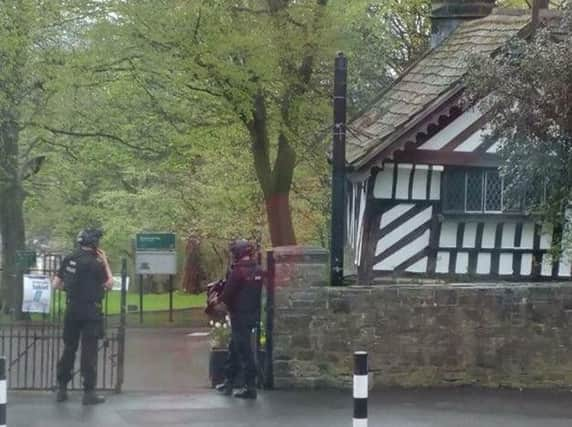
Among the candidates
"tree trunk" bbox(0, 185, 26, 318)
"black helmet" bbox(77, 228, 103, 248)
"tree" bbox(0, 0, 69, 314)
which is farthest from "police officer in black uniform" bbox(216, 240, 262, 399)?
"tree trunk" bbox(0, 185, 26, 318)

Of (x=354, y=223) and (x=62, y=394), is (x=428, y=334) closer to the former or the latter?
(x=62, y=394)

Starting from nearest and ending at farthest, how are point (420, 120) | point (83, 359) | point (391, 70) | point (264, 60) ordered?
point (83, 359) → point (420, 120) → point (264, 60) → point (391, 70)

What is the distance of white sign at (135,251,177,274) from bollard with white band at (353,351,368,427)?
19.4 metres

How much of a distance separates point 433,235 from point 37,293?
5.70m

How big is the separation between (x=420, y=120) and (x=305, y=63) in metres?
3.46

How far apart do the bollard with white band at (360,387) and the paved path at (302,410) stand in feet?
9.28

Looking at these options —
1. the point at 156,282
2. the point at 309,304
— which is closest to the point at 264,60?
the point at 309,304

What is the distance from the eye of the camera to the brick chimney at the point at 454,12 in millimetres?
23094

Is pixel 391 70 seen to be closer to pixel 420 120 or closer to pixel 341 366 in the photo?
pixel 420 120

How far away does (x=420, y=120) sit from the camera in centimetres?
1886

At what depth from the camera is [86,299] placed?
13891mm

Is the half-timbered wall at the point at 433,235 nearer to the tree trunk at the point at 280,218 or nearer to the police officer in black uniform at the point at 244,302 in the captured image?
the tree trunk at the point at 280,218

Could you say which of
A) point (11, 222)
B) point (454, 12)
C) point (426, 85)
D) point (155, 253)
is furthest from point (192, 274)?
point (426, 85)

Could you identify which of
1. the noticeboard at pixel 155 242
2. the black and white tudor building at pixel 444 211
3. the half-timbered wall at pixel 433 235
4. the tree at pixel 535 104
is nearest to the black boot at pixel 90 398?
the tree at pixel 535 104
